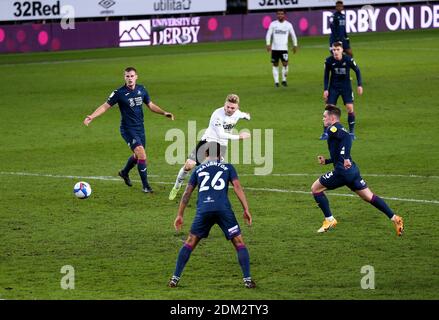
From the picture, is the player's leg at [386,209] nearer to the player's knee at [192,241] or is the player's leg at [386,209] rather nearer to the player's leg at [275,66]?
the player's knee at [192,241]

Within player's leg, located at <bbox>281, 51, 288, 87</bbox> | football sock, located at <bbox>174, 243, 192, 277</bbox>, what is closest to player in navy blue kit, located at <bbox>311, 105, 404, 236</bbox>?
football sock, located at <bbox>174, 243, 192, 277</bbox>

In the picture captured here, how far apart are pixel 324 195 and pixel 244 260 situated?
3.83 metres

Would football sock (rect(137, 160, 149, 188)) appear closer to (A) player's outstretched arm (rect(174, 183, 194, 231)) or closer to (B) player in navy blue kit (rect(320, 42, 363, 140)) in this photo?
(A) player's outstretched arm (rect(174, 183, 194, 231))

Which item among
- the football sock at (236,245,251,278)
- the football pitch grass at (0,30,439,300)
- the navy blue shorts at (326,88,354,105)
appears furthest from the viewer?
the navy blue shorts at (326,88,354,105)

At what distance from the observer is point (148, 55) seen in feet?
162

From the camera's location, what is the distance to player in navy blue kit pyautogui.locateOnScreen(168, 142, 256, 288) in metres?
13.8

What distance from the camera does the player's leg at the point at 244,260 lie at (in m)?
13.8

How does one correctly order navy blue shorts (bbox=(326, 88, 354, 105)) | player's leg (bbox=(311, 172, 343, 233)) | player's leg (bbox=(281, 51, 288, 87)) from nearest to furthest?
player's leg (bbox=(311, 172, 343, 233)) < navy blue shorts (bbox=(326, 88, 354, 105)) < player's leg (bbox=(281, 51, 288, 87))

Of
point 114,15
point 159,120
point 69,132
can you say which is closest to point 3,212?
point 69,132

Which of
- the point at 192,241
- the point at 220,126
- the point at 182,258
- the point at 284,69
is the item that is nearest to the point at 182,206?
the point at 192,241

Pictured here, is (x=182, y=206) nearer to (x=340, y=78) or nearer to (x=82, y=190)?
(x=82, y=190)

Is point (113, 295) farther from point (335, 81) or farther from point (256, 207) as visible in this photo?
point (335, 81)

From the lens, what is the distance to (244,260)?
13797 millimetres
